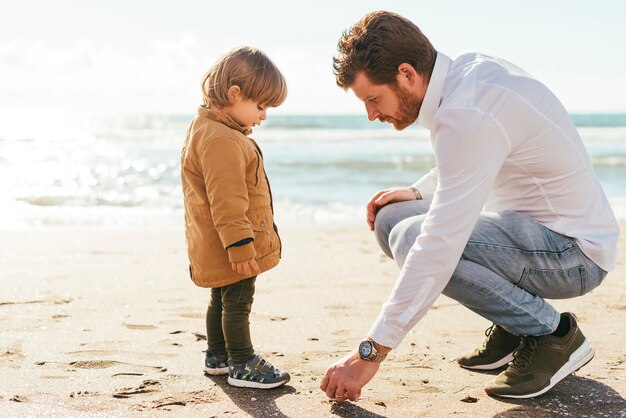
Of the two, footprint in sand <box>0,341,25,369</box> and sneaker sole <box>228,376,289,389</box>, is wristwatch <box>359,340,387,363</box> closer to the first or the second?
sneaker sole <box>228,376,289,389</box>

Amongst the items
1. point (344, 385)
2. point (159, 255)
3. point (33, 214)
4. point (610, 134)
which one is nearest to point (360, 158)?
point (33, 214)

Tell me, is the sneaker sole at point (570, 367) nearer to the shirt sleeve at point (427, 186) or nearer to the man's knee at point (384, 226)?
the man's knee at point (384, 226)

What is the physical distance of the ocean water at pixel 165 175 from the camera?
826cm

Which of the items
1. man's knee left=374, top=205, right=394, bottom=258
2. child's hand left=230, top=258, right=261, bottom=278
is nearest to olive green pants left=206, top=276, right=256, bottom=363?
child's hand left=230, top=258, right=261, bottom=278

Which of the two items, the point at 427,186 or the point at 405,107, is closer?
the point at 405,107

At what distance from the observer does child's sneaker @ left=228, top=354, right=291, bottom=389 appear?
2.76 metres

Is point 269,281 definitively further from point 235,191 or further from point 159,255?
point 235,191

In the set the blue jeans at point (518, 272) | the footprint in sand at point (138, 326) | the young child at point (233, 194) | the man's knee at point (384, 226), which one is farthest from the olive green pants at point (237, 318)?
the footprint in sand at point (138, 326)

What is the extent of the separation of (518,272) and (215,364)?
4.06 ft

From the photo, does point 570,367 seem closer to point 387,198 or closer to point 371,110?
point 387,198

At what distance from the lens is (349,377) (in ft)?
7.62

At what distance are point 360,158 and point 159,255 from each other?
10.4 m

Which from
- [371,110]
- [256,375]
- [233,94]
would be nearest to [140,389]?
[256,375]

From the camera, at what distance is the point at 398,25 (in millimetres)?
2459
